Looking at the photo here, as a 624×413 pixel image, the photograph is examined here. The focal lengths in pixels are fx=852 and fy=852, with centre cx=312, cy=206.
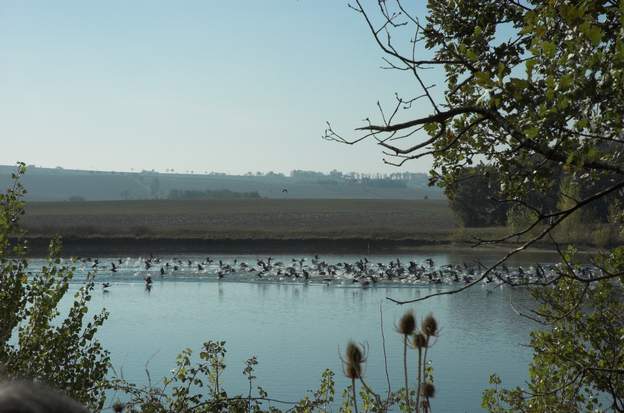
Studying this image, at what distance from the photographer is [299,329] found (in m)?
26.6

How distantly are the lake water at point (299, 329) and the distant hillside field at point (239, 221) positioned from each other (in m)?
25.4

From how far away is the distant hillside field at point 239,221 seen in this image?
65.2 metres

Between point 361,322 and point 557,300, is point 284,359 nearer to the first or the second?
point 361,322

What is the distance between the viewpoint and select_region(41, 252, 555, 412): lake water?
64.8 ft

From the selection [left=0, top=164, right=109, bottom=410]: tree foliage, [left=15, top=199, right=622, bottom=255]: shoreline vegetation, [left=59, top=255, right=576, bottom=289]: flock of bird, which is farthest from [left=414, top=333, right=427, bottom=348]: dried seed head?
[left=15, top=199, right=622, bottom=255]: shoreline vegetation

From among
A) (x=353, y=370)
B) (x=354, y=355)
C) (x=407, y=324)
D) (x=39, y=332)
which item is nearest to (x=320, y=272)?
(x=39, y=332)

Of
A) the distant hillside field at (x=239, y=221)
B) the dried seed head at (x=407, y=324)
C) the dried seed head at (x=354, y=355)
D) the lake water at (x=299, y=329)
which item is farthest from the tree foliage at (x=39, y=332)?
the distant hillside field at (x=239, y=221)

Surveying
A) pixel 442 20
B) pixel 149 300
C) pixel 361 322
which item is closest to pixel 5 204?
pixel 442 20

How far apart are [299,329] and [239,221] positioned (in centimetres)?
5580

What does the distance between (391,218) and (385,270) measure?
47953mm

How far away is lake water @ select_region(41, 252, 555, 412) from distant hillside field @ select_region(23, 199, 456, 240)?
25.4m

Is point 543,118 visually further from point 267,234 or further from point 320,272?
point 267,234

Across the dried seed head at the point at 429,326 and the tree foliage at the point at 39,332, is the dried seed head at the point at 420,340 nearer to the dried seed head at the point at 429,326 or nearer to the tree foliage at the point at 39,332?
the dried seed head at the point at 429,326

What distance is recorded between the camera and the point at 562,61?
4.03 meters
